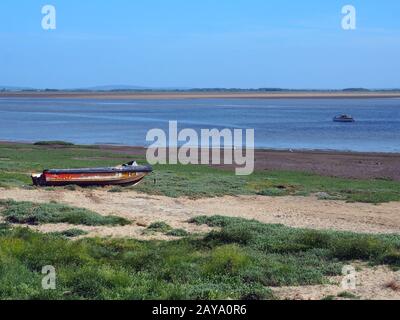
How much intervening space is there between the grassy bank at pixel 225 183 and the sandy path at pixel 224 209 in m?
0.98

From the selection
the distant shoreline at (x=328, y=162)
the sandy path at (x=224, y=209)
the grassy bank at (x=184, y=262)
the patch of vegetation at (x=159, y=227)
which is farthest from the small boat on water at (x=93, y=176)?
the distant shoreline at (x=328, y=162)

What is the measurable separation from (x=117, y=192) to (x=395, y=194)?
9195 mm

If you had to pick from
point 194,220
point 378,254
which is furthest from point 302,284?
point 194,220

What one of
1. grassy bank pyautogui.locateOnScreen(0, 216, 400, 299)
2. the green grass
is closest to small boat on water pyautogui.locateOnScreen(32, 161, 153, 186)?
the green grass

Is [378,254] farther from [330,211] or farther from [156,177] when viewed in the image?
[156,177]

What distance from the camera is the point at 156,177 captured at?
82.4 feet

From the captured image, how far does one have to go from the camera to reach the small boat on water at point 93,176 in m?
21.4

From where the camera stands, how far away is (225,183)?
2381 cm

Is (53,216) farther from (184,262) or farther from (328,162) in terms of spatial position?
(328,162)

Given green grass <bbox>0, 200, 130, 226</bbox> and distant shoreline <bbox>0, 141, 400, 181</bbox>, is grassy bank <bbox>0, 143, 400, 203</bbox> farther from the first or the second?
green grass <bbox>0, 200, 130, 226</bbox>

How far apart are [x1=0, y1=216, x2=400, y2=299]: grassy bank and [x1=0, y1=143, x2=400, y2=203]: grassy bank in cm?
838

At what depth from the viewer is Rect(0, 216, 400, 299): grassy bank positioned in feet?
29.3

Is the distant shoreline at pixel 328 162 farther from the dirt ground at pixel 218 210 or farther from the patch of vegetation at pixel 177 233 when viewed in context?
the patch of vegetation at pixel 177 233
